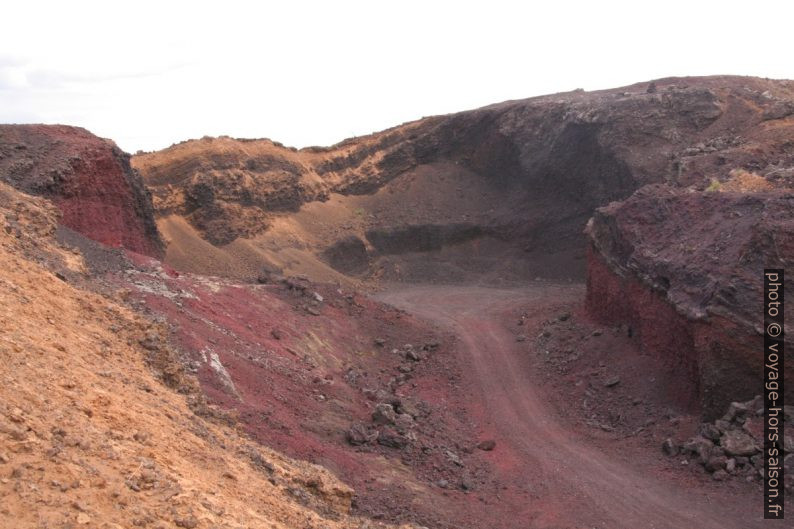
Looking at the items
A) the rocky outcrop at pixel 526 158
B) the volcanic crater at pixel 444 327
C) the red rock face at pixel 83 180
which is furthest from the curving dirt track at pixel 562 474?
the red rock face at pixel 83 180

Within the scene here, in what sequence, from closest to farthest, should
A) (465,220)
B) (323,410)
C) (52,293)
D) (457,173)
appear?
(52,293)
(323,410)
(465,220)
(457,173)

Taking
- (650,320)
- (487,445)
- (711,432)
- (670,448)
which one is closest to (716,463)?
(711,432)

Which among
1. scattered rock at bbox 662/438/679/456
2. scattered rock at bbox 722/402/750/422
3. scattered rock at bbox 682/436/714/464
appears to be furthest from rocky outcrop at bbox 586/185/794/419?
scattered rock at bbox 662/438/679/456

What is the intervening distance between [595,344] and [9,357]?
16.7 metres

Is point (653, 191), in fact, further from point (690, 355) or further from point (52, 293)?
point (52, 293)

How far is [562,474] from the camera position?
1438cm

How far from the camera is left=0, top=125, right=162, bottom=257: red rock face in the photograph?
19219 mm

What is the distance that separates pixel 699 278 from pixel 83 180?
17572mm

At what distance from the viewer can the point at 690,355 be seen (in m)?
16.2

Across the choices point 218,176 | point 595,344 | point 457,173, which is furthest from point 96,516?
point 457,173

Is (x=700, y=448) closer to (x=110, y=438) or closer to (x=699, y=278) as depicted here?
(x=699, y=278)

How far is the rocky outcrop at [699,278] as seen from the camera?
1462 centimetres

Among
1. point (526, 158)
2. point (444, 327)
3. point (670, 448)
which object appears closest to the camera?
point (670, 448)

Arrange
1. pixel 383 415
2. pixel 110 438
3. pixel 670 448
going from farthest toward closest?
pixel 383 415
pixel 670 448
pixel 110 438
